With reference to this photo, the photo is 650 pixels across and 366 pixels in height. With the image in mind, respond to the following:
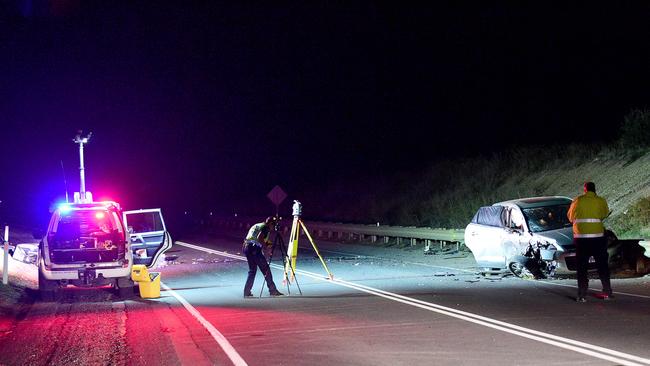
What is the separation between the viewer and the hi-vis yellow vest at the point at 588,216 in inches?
532

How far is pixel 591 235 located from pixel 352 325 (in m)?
4.59

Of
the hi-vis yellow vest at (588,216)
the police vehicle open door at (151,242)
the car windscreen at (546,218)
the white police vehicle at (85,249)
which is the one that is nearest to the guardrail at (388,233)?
the car windscreen at (546,218)

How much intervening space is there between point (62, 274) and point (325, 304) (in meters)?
5.83

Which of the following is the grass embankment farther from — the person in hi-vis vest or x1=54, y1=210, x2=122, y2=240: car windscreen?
x1=54, y1=210, x2=122, y2=240: car windscreen

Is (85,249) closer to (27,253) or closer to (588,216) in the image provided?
(27,253)

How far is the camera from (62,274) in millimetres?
16562

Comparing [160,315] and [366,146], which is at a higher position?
[366,146]

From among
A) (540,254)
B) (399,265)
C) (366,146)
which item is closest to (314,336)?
(540,254)

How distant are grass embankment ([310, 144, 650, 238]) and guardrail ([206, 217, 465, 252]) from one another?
9.25 feet

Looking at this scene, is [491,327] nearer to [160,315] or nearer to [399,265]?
[160,315]

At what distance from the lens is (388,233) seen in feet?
102

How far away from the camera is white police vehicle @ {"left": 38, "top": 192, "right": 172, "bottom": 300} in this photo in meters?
16.6

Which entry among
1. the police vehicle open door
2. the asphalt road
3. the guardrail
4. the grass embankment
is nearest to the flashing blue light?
the asphalt road

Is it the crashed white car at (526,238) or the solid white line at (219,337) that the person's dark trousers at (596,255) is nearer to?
the crashed white car at (526,238)
